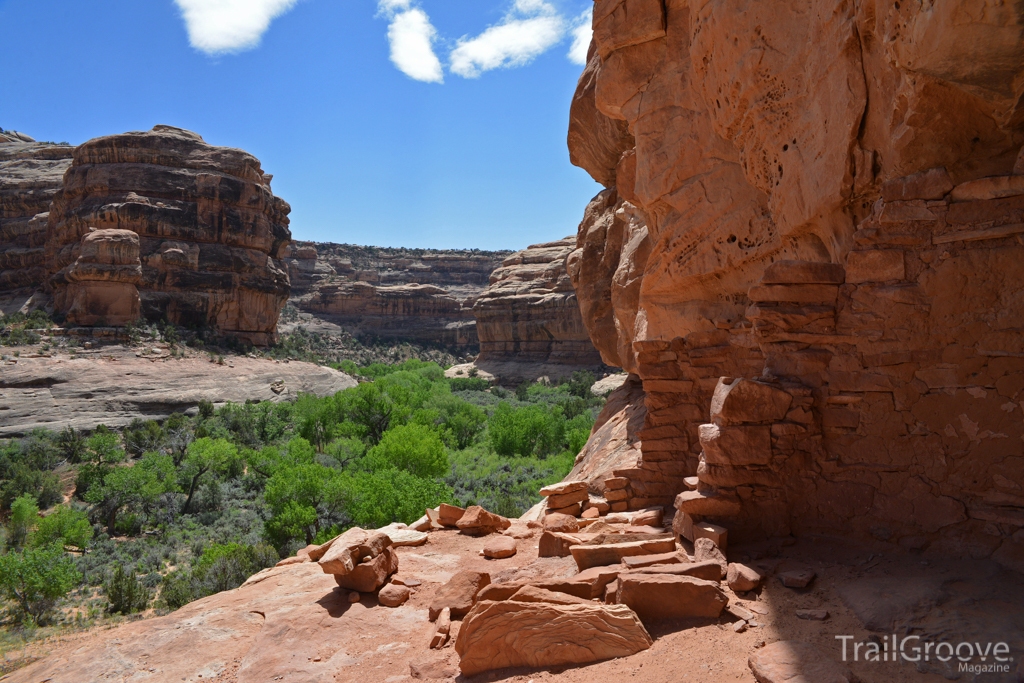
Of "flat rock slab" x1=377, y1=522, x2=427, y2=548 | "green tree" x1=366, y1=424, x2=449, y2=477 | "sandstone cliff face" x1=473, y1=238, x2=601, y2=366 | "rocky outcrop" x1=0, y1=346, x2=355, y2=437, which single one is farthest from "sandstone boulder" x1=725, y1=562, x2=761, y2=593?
"sandstone cliff face" x1=473, y1=238, x2=601, y2=366

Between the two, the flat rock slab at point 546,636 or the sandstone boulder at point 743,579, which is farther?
the sandstone boulder at point 743,579

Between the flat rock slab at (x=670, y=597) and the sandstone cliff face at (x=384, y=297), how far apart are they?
82.1 metres

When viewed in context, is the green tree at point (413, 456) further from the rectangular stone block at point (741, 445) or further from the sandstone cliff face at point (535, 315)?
the sandstone cliff face at point (535, 315)

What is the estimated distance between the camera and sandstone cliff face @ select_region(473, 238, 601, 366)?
55094mm

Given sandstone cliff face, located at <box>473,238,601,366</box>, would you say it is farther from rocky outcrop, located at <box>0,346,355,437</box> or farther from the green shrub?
the green shrub

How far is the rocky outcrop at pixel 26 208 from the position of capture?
1740 inches

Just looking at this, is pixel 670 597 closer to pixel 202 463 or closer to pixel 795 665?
pixel 795 665

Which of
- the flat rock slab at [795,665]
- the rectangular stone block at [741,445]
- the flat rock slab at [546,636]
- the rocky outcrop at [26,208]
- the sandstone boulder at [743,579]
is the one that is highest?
the rocky outcrop at [26,208]

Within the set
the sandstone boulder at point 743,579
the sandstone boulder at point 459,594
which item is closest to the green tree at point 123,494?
the sandstone boulder at point 459,594

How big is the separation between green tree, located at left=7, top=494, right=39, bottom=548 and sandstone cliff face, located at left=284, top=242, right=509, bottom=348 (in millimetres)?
66556

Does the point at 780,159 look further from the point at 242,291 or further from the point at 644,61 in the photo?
the point at 242,291

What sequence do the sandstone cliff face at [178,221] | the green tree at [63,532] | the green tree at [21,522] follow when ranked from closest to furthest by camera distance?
the green tree at [63,532] < the green tree at [21,522] < the sandstone cliff face at [178,221]

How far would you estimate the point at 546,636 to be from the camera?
4211 millimetres

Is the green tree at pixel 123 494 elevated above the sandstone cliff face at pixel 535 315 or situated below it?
below
